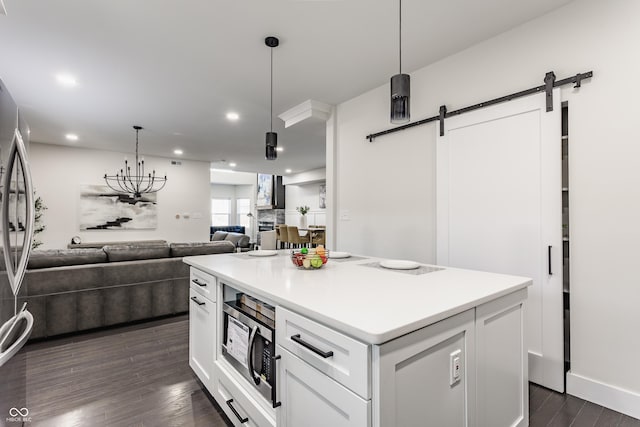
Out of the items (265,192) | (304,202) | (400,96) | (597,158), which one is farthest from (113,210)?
(597,158)

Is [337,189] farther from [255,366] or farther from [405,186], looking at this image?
[255,366]

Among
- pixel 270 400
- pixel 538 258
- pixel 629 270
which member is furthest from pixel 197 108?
pixel 629 270

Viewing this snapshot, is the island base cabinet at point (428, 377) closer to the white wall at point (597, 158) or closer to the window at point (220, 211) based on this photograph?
the white wall at point (597, 158)

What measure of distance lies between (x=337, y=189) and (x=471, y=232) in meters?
1.84

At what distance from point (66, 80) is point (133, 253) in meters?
1.91

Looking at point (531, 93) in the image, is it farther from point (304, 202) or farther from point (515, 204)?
point (304, 202)

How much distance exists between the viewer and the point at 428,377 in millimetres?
1025

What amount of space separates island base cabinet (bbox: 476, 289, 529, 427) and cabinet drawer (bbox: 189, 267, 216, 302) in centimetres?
144

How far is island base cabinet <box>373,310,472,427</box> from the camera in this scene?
88 centimetres

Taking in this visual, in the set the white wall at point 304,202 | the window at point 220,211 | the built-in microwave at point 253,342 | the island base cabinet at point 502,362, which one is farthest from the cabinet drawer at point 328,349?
the window at point 220,211

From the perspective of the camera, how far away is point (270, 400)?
136 centimetres

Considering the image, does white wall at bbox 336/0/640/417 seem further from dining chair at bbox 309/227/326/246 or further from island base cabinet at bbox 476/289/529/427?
dining chair at bbox 309/227/326/246

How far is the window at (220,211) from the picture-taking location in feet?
42.5

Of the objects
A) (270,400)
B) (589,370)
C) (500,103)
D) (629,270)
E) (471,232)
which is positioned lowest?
(589,370)
